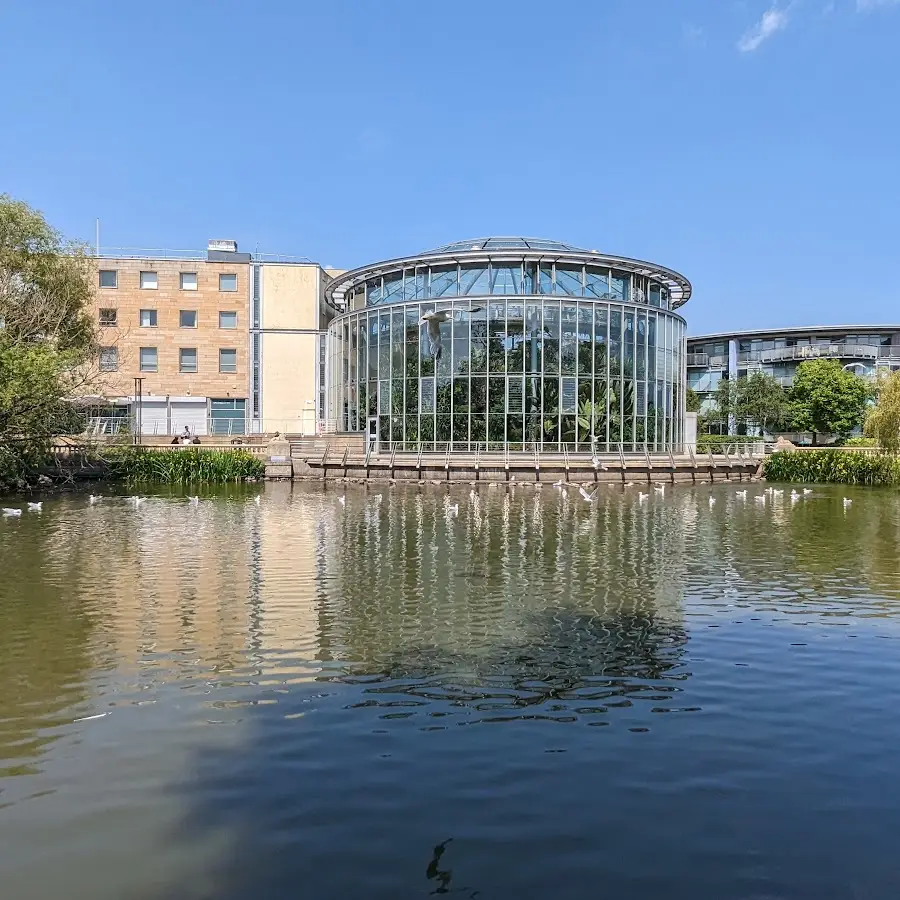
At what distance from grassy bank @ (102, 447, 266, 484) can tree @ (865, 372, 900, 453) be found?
104 ft

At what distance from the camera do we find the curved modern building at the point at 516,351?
4216cm

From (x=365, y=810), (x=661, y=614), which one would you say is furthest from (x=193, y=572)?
(x=365, y=810)

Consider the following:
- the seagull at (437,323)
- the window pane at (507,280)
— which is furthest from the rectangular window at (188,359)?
the window pane at (507,280)

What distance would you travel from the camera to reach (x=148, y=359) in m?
55.8

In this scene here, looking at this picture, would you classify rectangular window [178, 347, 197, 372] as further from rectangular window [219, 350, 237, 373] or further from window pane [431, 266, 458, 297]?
window pane [431, 266, 458, 297]

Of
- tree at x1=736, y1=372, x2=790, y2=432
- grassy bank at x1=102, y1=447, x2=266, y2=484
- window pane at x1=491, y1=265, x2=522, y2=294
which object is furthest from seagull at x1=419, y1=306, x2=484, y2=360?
tree at x1=736, y1=372, x2=790, y2=432

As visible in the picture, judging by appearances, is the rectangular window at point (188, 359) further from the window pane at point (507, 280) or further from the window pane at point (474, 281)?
the window pane at point (507, 280)

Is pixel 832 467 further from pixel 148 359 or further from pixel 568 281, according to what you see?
pixel 148 359

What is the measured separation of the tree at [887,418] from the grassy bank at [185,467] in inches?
1251

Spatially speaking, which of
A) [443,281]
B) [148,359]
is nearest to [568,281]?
[443,281]

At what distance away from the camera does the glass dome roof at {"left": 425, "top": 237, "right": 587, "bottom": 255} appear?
44562mm

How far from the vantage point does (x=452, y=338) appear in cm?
4303

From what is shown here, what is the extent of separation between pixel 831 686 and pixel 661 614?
3290 millimetres

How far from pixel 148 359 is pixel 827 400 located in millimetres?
59923
